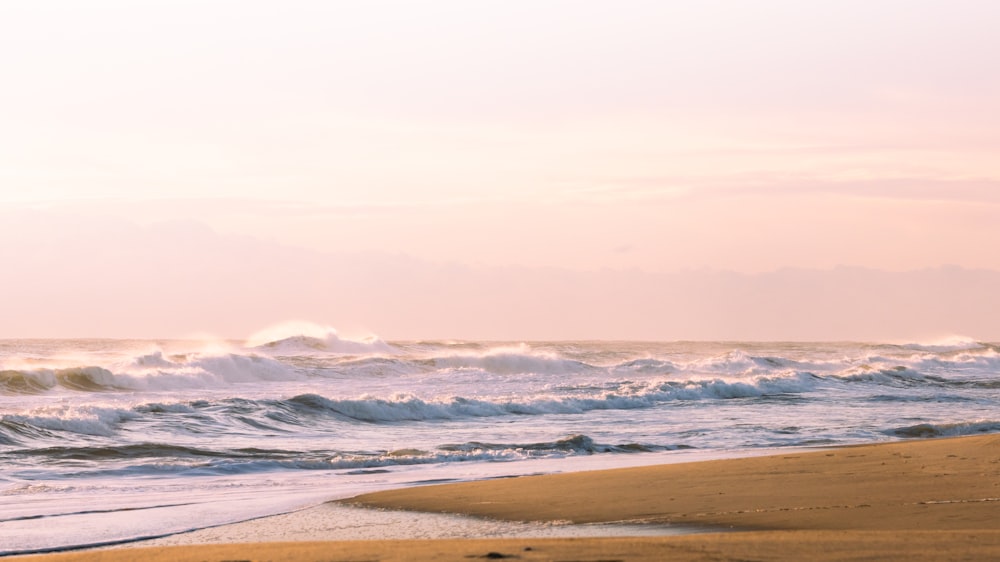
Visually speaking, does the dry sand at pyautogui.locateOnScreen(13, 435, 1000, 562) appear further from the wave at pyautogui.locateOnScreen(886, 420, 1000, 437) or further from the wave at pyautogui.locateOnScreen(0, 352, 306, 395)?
the wave at pyautogui.locateOnScreen(0, 352, 306, 395)

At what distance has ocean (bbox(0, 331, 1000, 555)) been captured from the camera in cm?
1107

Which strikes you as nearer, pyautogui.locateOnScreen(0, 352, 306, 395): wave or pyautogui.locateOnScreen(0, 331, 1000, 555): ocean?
pyautogui.locateOnScreen(0, 331, 1000, 555): ocean

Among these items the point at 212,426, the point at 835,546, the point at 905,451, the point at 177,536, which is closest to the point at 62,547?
the point at 177,536

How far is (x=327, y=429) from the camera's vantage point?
20.7 metres

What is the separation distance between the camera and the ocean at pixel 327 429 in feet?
36.3

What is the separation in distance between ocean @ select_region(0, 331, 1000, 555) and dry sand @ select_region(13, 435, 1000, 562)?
6.81 ft

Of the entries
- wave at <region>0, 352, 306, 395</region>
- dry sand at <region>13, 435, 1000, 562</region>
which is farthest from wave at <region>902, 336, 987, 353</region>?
dry sand at <region>13, 435, 1000, 562</region>

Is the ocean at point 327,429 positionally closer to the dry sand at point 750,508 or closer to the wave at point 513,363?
the dry sand at point 750,508

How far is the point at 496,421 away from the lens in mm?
Result: 22422

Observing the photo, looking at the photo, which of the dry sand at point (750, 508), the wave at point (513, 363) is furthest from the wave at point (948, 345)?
the dry sand at point (750, 508)

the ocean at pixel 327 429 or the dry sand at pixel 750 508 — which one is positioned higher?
the dry sand at pixel 750 508

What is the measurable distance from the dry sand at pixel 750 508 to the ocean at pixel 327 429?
2076 millimetres

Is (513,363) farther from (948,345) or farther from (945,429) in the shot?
(948,345)

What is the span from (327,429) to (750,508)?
1331 centimetres
